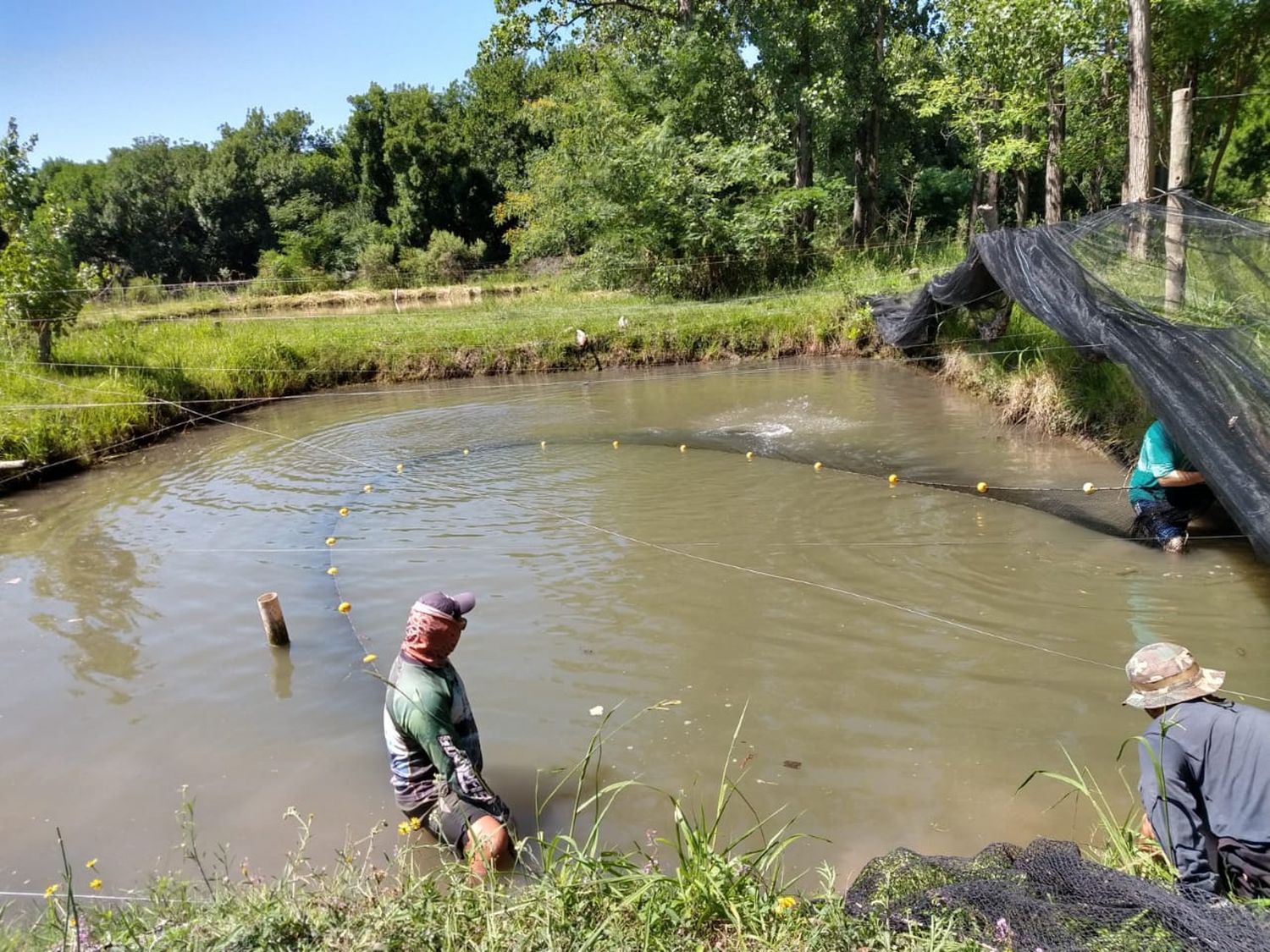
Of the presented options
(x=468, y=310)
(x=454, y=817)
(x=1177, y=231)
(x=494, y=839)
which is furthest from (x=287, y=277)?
(x=494, y=839)

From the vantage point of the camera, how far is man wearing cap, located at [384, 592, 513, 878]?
11.0ft

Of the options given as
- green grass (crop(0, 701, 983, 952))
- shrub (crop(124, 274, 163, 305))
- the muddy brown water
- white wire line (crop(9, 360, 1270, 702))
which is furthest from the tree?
shrub (crop(124, 274, 163, 305))

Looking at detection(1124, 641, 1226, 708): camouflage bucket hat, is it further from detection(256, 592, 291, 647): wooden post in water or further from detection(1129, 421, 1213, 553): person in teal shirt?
detection(256, 592, 291, 647): wooden post in water

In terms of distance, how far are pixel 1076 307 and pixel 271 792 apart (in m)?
6.79

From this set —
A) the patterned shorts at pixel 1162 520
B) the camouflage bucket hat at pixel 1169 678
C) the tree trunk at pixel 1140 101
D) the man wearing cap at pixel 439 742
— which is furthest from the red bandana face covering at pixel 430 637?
the tree trunk at pixel 1140 101

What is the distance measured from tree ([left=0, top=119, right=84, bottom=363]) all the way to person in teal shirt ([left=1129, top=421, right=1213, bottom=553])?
1406 cm

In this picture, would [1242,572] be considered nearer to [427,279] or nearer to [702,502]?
[702,502]

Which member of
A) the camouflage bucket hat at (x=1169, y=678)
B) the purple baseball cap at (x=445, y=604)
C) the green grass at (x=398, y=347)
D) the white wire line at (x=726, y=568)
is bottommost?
the white wire line at (x=726, y=568)

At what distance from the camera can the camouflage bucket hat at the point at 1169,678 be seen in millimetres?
2723

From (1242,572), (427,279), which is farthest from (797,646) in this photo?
(427,279)

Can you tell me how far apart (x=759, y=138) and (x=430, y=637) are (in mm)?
20541

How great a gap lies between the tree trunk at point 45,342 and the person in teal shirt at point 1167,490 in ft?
46.5

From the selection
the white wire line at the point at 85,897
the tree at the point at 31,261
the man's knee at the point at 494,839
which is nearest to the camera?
the white wire line at the point at 85,897

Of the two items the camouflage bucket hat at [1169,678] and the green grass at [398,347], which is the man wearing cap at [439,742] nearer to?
the camouflage bucket hat at [1169,678]
